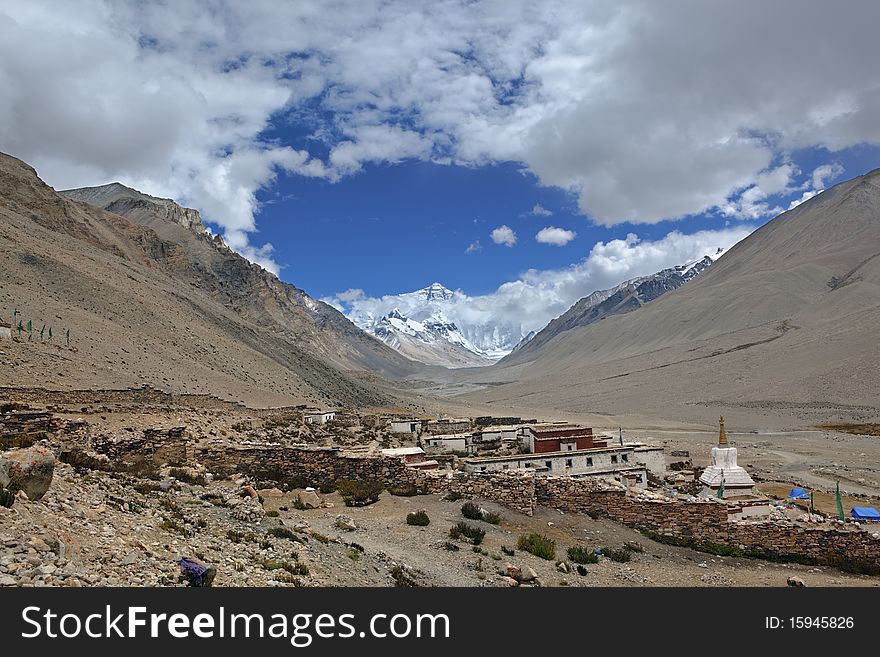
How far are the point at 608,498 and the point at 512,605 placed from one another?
22.2 feet

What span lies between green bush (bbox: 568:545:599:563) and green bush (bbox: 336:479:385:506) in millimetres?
4130

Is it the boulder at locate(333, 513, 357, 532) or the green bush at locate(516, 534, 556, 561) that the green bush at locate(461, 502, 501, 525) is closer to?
the green bush at locate(516, 534, 556, 561)

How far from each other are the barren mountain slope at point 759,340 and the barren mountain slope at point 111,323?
41718 millimetres

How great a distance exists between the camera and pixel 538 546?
9.34m

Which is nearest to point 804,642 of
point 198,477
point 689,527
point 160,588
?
point 689,527

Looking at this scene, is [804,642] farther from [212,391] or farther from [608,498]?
[212,391]

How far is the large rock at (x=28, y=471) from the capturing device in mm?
6016

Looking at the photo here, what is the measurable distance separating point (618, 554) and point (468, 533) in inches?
98.0

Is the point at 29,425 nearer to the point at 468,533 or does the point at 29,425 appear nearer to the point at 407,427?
the point at 468,533

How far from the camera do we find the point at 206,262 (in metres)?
105

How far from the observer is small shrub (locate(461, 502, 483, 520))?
35.3ft

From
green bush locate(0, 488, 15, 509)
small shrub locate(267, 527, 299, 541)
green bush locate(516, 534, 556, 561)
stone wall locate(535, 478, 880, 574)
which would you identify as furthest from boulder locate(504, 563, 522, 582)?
green bush locate(0, 488, 15, 509)

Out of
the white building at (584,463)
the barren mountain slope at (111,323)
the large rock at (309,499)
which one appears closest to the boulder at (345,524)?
the large rock at (309,499)

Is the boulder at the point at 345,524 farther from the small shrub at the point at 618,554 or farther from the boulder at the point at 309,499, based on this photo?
the small shrub at the point at 618,554
